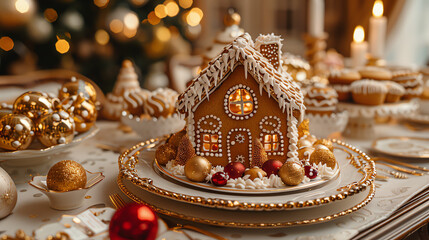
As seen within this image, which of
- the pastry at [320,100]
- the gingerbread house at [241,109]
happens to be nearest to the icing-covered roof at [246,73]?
the gingerbread house at [241,109]

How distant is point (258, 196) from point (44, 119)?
2.33 ft

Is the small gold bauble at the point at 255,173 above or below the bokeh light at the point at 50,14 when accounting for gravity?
below

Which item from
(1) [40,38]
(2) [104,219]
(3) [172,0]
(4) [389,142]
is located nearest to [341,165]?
(4) [389,142]

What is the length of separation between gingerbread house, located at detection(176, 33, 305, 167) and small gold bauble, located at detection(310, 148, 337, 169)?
5 centimetres

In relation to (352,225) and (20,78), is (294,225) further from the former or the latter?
(20,78)

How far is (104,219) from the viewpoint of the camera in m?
0.87

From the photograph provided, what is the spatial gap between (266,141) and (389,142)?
2.24ft

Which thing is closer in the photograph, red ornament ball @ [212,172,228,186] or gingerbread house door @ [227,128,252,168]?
red ornament ball @ [212,172,228,186]

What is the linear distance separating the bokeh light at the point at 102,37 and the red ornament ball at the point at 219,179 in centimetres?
246

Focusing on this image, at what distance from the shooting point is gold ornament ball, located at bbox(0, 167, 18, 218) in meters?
0.93

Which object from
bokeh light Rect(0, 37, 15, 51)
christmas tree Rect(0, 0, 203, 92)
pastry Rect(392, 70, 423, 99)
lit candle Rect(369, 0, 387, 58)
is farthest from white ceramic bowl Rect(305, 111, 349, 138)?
bokeh light Rect(0, 37, 15, 51)

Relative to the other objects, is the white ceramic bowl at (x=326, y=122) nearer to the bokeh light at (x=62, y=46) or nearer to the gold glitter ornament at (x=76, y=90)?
the gold glitter ornament at (x=76, y=90)

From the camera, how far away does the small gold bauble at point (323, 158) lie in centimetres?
109

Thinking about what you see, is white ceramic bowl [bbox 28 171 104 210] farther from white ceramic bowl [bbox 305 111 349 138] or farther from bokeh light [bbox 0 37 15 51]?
bokeh light [bbox 0 37 15 51]
